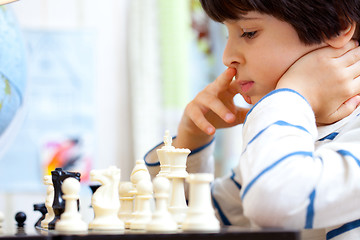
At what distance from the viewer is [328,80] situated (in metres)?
0.84

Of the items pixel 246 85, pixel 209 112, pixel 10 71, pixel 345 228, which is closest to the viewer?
pixel 345 228

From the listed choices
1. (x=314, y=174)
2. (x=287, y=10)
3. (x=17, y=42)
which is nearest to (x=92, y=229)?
(x=314, y=174)

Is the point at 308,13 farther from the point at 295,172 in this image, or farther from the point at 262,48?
the point at 295,172

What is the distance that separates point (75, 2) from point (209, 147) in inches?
87.9

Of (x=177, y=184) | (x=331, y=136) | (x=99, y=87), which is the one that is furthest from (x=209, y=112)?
(x=99, y=87)

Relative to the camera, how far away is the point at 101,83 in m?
3.12

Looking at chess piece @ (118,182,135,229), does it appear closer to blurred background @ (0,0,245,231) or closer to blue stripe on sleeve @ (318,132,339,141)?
blue stripe on sleeve @ (318,132,339,141)

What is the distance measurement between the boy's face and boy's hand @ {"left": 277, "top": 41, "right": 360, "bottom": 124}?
0.03 metres

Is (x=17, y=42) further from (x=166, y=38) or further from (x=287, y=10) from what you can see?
(x=166, y=38)

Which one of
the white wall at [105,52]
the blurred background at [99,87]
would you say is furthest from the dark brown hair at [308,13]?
the white wall at [105,52]

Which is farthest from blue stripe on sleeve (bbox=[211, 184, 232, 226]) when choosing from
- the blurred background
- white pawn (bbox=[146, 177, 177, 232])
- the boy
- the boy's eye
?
the blurred background

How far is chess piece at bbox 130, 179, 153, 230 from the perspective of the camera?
65 cm

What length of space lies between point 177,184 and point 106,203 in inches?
4.2

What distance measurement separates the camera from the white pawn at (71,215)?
606 mm
